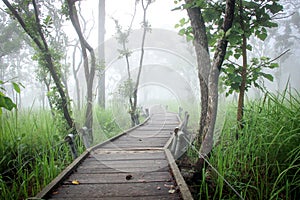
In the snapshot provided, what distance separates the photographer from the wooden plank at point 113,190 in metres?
1.88

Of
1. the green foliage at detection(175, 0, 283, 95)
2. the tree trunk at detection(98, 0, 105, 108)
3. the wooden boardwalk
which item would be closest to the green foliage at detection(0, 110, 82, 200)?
the wooden boardwalk

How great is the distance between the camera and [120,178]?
227 cm

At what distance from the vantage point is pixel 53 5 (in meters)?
8.40

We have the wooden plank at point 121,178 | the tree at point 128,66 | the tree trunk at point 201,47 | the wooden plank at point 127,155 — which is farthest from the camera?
the tree at point 128,66

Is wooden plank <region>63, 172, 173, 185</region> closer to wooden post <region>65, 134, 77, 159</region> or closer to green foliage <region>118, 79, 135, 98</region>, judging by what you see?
wooden post <region>65, 134, 77, 159</region>

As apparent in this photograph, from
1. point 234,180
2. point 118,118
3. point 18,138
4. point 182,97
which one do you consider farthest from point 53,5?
point 234,180

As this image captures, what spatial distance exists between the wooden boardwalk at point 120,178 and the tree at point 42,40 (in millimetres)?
1039

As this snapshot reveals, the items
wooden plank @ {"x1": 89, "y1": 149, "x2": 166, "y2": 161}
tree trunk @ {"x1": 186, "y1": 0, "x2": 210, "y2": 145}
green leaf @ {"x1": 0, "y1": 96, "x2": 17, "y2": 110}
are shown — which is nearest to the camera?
green leaf @ {"x1": 0, "y1": 96, "x2": 17, "y2": 110}

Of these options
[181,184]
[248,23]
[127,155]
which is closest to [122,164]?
[127,155]

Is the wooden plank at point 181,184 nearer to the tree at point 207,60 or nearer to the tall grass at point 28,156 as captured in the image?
the tree at point 207,60

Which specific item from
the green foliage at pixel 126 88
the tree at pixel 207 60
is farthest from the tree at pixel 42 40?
the green foliage at pixel 126 88

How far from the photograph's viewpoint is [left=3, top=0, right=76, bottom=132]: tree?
3429 mm

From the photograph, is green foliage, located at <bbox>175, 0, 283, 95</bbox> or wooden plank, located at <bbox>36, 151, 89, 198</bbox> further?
green foliage, located at <bbox>175, 0, 283, 95</bbox>

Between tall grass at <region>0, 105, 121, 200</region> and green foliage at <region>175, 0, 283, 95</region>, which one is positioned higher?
green foliage at <region>175, 0, 283, 95</region>
